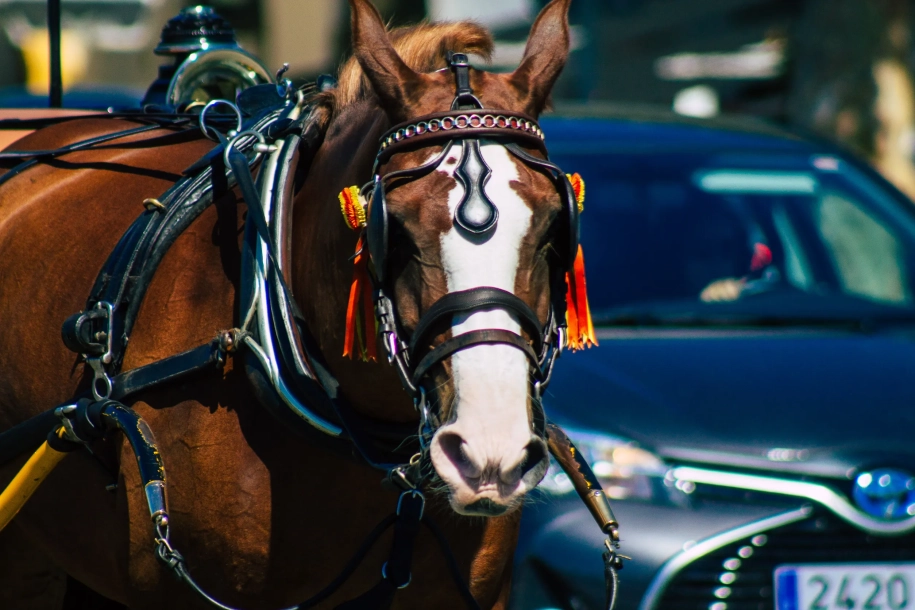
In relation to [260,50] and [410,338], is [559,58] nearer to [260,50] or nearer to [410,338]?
[410,338]

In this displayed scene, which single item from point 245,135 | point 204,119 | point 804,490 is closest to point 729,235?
point 804,490

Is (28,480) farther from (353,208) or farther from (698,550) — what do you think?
(698,550)

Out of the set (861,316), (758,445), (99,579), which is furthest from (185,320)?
(861,316)

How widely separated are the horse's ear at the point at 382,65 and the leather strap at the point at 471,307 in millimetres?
343

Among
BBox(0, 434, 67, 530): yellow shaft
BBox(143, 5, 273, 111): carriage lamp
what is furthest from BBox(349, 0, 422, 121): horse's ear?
BBox(143, 5, 273, 111): carriage lamp

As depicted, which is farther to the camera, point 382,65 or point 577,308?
point 577,308

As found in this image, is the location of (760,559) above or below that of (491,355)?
above

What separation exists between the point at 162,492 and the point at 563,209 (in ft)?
2.80

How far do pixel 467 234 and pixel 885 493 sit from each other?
1928mm

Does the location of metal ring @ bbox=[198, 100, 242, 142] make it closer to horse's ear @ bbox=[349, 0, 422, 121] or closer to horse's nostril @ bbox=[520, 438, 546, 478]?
horse's ear @ bbox=[349, 0, 422, 121]

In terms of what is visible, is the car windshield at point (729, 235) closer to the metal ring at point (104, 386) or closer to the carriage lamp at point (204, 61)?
the carriage lamp at point (204, 61)

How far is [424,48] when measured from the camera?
2.16 metres

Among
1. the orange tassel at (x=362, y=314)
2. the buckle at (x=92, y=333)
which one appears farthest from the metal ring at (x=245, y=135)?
the orange tassel at (x=362, y=314)

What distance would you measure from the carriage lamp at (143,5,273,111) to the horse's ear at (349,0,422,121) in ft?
3.81
